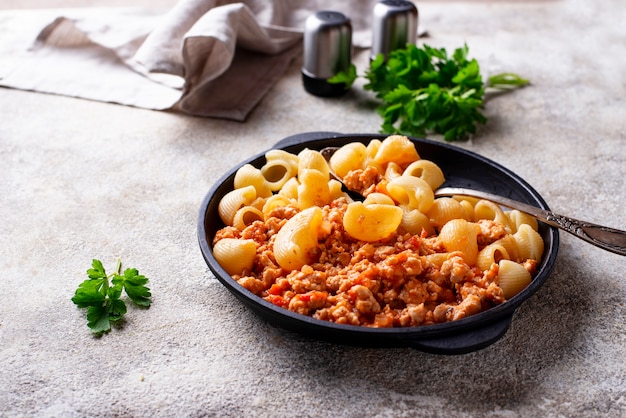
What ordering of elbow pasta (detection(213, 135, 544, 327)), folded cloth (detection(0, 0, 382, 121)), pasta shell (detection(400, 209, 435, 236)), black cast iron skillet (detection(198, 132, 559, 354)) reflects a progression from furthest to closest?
1. folded cloth (detection(0, 0, 382, 121))
2. pasta shell (detection(400, 209, 435, 236))
3. elbow pasta (detection(213, 135, 544, 327))
4. black cast iron skillet (detection(198, 132, 559, 354))

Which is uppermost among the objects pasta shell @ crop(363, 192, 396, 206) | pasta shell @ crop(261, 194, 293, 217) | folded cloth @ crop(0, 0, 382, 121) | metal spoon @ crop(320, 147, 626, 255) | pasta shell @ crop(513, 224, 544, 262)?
metal spoon @ crop(320, 147, 626, 255)

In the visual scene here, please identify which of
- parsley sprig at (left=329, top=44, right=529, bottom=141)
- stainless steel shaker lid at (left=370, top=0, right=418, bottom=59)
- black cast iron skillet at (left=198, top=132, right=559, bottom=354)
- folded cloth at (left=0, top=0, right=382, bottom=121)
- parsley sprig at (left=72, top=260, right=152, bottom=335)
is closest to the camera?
black cast iron skillet at (left=198, top=132, right=559, bottom=354)

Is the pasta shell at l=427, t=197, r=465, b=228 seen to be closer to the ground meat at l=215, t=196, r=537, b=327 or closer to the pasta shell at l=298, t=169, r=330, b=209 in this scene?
the ground meat at l=215, t=196, r=537, b=327

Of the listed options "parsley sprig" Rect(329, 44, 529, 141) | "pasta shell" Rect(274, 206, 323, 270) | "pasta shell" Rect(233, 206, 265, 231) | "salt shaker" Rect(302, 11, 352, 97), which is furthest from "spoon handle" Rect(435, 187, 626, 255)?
"salt shaker" Rect(302, 11, 352, 97)

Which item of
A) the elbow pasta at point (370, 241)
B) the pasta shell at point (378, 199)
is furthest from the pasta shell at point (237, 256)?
the pasta shell at point (378, 199)

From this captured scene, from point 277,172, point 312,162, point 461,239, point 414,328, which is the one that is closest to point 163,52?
point 277,172

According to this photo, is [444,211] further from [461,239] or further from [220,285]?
[220,285]
